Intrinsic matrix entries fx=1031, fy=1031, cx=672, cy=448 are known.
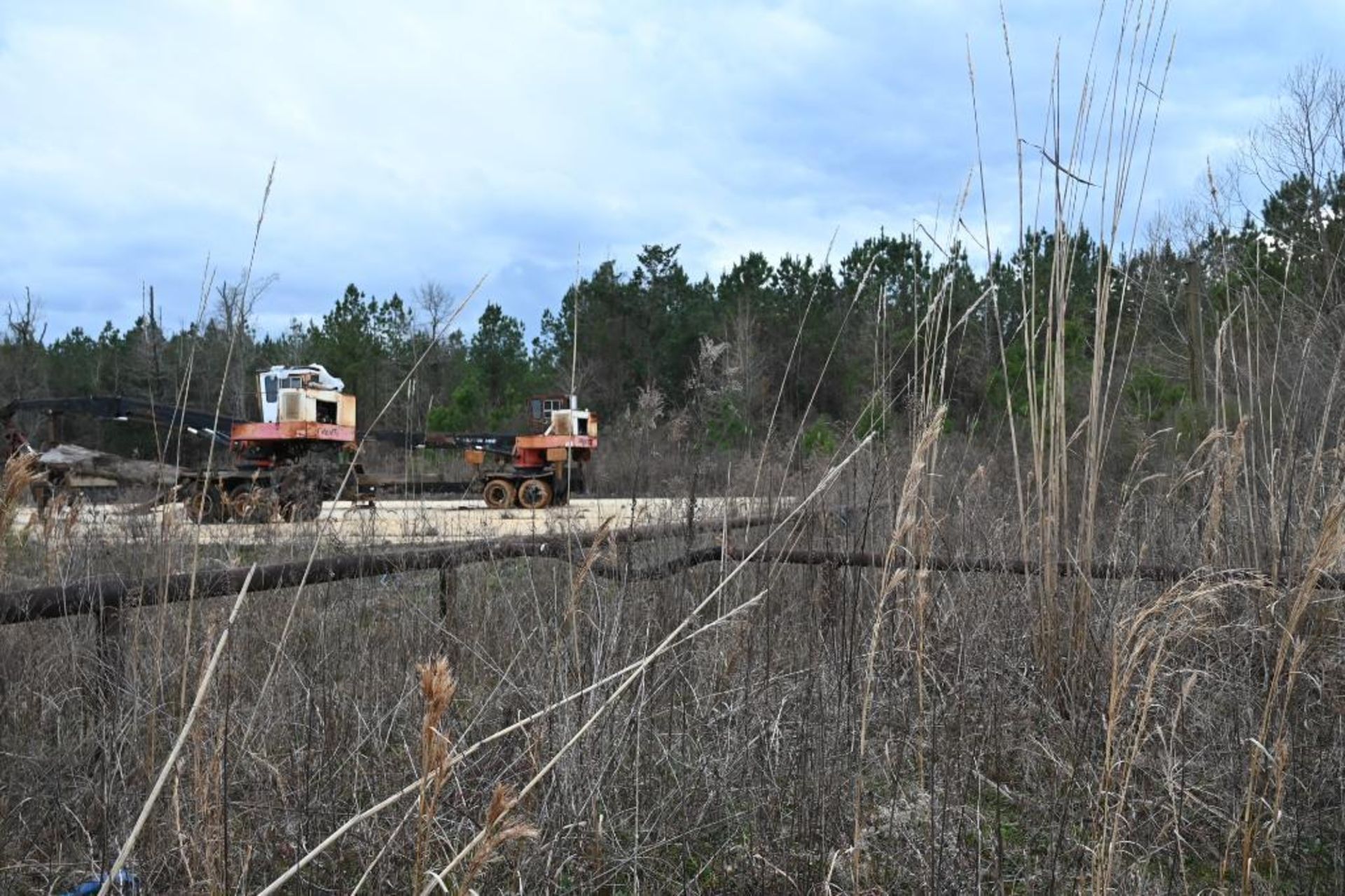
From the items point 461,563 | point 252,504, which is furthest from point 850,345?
point 461,563

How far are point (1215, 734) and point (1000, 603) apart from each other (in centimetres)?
87

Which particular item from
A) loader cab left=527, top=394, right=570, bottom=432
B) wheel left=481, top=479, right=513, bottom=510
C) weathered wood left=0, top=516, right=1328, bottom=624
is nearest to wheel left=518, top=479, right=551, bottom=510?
wheel left=481, top=479, right=513, bottom=510

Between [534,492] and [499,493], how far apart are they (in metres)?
0.70

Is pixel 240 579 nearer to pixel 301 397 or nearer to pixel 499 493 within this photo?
pixel 301 397

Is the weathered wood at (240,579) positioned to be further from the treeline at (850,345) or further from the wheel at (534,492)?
the wheel at (534,492)

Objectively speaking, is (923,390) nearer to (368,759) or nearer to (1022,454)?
(368,759)

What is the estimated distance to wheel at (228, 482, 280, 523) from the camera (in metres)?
8.10

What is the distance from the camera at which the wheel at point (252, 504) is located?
810 centimetres

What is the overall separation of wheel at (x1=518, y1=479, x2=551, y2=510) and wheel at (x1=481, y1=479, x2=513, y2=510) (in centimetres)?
18

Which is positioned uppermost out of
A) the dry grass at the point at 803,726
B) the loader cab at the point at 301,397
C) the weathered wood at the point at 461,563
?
the loader cab at the point at 301,397

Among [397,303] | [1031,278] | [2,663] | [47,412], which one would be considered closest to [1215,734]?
[1031,278]

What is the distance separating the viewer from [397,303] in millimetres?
43812

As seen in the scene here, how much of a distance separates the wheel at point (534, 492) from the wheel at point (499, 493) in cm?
18

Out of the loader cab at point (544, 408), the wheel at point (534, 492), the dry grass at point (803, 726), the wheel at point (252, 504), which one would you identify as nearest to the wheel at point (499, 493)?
the wheel at point (534, 492)
